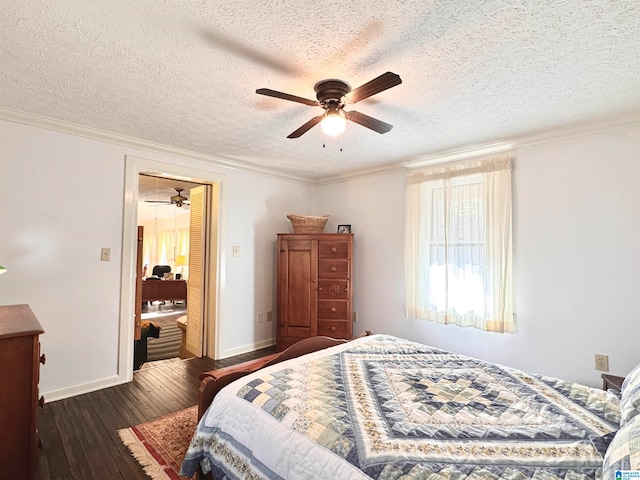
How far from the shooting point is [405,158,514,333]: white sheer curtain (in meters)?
3.06

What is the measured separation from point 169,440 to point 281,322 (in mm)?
1960

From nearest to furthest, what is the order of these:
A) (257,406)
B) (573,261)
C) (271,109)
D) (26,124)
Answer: (257,406)
(271,109)
(26,124)
(573,261)

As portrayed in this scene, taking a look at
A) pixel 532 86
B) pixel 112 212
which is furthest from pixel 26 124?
pixel 532 86

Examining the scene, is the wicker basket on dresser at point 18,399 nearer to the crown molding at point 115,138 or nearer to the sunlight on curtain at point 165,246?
the crown molding at point 115,138

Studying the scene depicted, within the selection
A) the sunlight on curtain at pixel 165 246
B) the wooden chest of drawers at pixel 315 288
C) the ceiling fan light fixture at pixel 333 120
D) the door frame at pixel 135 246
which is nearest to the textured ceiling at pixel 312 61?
the ceiling fan light fixture at pixel 333 120

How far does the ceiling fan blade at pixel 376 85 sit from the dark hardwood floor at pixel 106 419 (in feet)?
8.09

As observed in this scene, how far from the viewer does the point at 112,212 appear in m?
3.00

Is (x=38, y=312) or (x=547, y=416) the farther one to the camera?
(x=38, y=312)

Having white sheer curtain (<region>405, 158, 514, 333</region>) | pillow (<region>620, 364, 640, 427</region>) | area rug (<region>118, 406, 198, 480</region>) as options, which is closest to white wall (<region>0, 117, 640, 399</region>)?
white sheer curtain (<region>405, 158, 514, 333</region>)

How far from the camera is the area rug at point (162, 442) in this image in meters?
1.86

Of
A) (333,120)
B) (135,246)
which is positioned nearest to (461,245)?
(333,120)

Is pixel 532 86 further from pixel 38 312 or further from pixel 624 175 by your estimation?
pixel 38 312

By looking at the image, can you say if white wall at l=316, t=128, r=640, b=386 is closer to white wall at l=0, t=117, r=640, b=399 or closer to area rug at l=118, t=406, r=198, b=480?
white wall at l=0, t=117, r=640, b=399

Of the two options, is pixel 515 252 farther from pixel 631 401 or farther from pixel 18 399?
pixel 18 399
